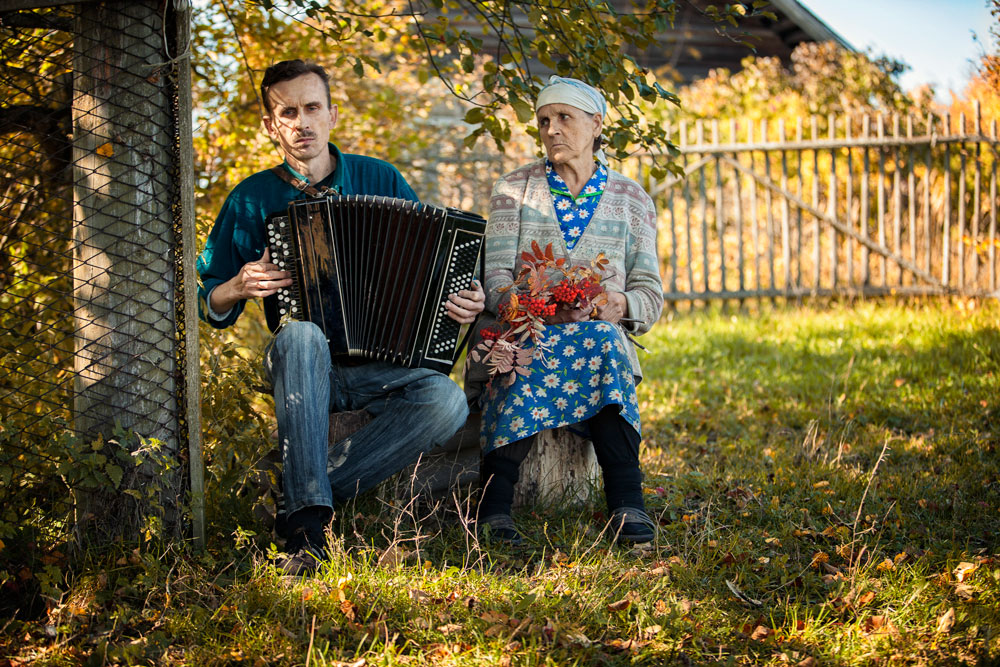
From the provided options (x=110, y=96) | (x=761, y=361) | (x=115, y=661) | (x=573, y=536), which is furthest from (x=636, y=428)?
(x=761, y=361)

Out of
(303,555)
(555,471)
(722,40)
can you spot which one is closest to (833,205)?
(722,40)

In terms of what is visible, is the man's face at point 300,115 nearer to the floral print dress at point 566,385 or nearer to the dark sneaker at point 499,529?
the floral print dress at point 566,385

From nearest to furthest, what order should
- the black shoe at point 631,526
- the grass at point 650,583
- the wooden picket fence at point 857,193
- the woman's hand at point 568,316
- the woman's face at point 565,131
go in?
the grass at point 650,583, the black shoe at point 631,526, the woman's hand at point 568,316, the woman's face at point 565,131, the wooden picket fence at point 857,193

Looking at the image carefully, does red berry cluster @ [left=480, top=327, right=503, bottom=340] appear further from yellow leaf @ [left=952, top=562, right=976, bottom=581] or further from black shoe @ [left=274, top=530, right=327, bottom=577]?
yellow leaf @ [left=952, top=562, right=976, bottom=581]

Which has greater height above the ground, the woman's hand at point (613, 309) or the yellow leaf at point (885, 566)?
the woman's hand at point (613, 309)

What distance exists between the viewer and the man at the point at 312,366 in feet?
10.1

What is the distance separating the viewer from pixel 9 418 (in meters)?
3.33

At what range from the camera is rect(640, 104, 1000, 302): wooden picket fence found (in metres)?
7.76

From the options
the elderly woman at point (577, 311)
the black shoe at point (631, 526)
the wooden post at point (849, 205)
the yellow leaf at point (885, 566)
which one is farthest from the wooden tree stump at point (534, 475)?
the wooden post at point (849, 205)

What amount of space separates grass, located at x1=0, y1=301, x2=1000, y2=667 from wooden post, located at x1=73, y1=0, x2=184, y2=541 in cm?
38

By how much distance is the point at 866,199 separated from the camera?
795cm

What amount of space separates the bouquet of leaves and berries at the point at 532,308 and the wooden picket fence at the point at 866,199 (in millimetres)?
4497

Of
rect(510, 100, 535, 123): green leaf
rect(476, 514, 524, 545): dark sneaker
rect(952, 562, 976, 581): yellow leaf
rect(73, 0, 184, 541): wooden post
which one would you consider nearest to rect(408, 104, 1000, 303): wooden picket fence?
rect(510, 100, 535, 123): green leaf

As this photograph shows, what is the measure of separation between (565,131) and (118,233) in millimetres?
1769
